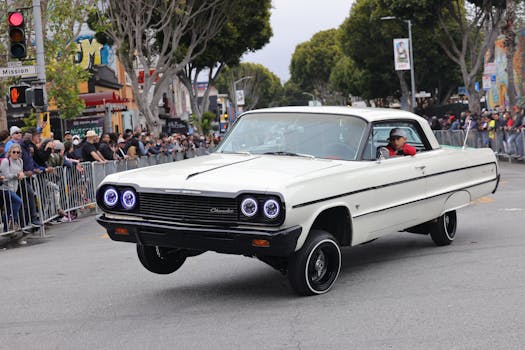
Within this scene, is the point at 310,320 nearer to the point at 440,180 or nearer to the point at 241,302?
the point at 241,302

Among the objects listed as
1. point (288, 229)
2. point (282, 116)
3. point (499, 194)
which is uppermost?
point (282, 116)

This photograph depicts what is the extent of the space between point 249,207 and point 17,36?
1180 centimetres

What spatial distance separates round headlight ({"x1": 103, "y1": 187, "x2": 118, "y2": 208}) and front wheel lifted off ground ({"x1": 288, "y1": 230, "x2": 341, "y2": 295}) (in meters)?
1.66

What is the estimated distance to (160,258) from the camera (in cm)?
847

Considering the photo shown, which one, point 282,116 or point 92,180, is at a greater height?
point 282,116

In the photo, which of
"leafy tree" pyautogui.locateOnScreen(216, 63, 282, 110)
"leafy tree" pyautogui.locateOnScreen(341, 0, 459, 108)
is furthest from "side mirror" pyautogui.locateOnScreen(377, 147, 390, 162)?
"leafy tree" pyautogui.locateOnScreen(216, 63, 282, 110)

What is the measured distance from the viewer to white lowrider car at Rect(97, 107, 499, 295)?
23.1ft

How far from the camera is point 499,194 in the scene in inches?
642

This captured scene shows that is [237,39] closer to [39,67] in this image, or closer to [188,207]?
[39,67]

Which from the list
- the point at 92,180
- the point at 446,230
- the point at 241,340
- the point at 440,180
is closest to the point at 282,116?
the point at 440,180

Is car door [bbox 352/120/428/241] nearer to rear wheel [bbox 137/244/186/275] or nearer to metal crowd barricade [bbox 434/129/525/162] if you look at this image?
rear wheel [bbox 137/244/186/275]

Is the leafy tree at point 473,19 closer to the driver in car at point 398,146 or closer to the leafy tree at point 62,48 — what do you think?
the leafy tree at point 62,48

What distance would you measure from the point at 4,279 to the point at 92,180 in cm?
947

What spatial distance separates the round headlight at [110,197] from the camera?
769 centimetres
